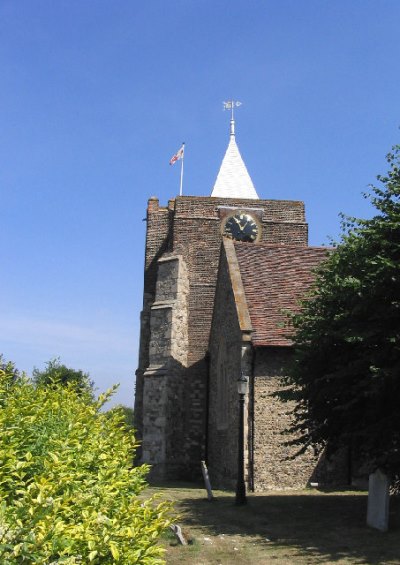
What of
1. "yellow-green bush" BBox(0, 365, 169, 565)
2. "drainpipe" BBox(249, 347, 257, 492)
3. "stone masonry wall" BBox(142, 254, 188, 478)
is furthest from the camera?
"stone masonry wall" BBox(142, 254, 188, 478)

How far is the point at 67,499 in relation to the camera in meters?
4.01

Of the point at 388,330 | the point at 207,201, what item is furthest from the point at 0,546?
the point at 207,201

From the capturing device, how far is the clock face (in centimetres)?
3047

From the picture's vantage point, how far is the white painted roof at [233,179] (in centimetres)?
3669

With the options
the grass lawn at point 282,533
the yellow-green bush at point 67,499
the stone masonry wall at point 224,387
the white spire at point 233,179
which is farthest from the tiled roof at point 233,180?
the yellow-green bush at point 67,499

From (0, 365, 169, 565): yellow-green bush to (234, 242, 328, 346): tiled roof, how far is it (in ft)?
44.7

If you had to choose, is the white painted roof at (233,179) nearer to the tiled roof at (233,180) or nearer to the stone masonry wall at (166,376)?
the tiled roof at (233,180)

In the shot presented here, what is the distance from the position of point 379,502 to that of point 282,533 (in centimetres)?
185

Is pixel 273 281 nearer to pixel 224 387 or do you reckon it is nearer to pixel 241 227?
pixel 224 387

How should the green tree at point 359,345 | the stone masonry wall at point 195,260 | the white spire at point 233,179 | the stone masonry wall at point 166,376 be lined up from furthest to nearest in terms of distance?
the white spire at point 233,179
the stone masonry wall at point 195,260
the stone masonry wall at point 166,376
the green tree at point 359,345

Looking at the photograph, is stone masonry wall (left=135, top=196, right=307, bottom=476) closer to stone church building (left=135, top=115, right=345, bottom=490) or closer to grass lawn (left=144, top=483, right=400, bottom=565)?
stone church building (left=135, top=115, right=345, bottom=490)

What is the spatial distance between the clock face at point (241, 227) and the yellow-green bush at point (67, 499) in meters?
23.4

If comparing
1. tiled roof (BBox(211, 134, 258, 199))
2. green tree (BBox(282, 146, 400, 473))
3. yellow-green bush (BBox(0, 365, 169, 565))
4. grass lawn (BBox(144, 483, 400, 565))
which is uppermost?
tiled roof (BBox(211, 134, 258, 199))

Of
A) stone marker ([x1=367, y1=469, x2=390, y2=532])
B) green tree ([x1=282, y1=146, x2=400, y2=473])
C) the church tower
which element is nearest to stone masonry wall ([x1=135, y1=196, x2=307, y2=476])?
the church tower
